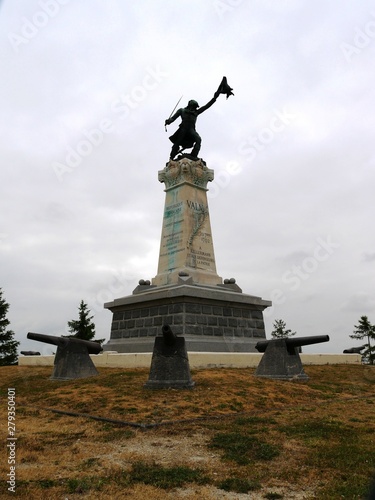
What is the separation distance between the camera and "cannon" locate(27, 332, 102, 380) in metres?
11.4

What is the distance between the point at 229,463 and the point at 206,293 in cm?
1039

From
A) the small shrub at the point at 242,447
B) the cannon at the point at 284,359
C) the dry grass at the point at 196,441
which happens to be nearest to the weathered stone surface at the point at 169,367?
the dry grass at the point at 196,441

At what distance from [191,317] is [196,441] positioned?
29.9ft

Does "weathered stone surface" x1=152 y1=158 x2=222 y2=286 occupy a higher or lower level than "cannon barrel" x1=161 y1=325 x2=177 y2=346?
higher

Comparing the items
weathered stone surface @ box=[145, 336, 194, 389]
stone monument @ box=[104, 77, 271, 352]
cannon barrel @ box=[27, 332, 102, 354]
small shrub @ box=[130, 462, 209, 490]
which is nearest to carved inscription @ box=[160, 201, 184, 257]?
stone monument @ box=[104, 77, 271, 352]

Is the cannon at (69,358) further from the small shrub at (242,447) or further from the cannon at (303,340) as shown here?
the small shrub at (242,447)

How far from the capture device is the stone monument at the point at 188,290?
1506 cm

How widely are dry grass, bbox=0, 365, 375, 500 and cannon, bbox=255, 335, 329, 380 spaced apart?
0.75 metres

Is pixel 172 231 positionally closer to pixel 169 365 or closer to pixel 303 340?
pixel 303 340

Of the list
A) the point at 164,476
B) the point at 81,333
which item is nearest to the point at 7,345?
the point at 81,333

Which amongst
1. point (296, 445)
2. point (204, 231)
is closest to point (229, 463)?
point (296, 445)

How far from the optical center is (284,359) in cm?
1118

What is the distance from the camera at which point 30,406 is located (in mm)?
8508

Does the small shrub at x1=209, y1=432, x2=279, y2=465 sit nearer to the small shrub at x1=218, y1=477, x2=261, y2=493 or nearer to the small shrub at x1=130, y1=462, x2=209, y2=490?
the small shrub at x1=218, y1=477, x2=261, y2=493
